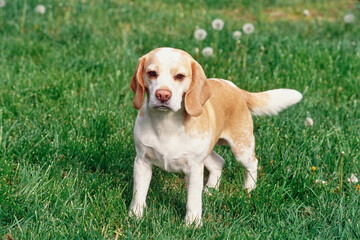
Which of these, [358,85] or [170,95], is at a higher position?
[170,95]

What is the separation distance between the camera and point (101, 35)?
243 inches

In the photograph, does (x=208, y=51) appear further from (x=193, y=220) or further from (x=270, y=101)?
(x=193, y=220)

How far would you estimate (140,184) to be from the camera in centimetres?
318

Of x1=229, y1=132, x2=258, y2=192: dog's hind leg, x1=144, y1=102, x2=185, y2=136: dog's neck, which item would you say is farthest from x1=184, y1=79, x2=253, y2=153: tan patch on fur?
x1=144, y1=102, x2=185, y2=136: dog's neck

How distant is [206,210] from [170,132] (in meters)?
0.63

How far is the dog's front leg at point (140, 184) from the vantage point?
3158 millimetres

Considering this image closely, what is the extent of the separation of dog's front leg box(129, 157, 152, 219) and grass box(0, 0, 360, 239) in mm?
70

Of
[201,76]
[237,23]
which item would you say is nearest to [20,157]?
[201,76]

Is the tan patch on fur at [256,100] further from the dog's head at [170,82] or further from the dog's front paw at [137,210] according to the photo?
the dog's front paw at [137,210]

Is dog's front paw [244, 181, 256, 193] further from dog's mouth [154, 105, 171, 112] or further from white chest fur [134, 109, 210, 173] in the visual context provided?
dog's mouth [154, 105, 171, 112]

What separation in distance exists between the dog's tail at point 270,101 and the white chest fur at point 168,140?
802 millimetres

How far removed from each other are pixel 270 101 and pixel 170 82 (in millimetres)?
1179

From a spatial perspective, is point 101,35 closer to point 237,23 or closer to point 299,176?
point 237,23

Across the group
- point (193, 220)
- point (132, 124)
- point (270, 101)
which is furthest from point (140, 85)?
point (132, 124)
